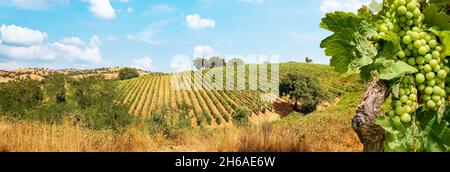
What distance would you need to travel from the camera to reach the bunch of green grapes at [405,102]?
1.89 meters

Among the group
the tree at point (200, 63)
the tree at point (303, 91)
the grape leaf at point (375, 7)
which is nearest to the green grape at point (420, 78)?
the grape leaf at point (375, 7)

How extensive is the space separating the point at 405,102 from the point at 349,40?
1.61 ft

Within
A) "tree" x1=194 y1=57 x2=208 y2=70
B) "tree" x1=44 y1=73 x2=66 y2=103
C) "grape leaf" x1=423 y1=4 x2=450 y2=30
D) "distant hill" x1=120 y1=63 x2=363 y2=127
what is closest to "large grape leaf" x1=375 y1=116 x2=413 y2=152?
"grape leaf" x1=423 y1=4 x2=450 y2=30

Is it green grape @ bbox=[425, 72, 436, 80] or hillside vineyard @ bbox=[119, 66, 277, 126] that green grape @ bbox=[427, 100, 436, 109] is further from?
hillside vineyard @ bbox=[119, 66, 277, 126]

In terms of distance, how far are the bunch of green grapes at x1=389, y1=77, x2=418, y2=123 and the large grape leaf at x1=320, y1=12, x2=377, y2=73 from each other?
0.80 feet

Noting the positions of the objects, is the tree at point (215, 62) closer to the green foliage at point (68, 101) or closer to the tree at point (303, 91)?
the tree at point (303, 91)

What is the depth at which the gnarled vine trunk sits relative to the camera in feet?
7.31

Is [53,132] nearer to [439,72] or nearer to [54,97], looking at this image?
[439,72]

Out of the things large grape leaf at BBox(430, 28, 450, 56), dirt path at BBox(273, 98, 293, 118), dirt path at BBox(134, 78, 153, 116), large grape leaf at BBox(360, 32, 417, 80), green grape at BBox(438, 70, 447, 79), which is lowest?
dirt path at BBox(273, 98, 293, 118)

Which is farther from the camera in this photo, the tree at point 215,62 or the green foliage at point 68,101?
the tree at point 215,62

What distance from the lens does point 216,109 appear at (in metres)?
46.8

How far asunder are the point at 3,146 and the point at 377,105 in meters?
7.09

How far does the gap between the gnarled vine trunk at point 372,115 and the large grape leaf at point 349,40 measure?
0.64 ft
